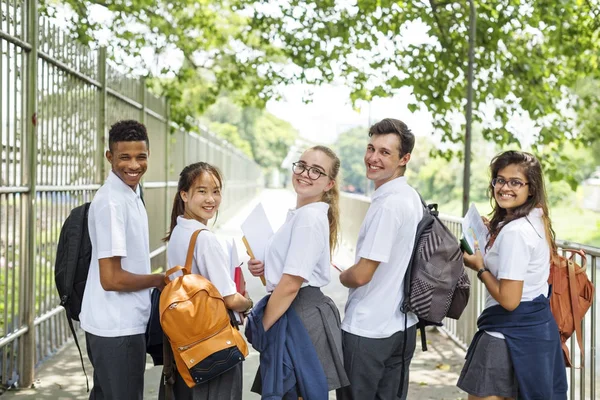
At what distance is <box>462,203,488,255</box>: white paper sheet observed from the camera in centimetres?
392

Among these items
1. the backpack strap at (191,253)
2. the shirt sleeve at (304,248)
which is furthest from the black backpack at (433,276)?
the backpack strap at (191,253)

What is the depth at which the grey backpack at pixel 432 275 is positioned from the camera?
12.0ft

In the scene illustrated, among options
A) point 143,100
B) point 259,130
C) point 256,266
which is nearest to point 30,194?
point 256,266

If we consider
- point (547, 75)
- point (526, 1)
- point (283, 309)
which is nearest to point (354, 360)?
point (283, 309)

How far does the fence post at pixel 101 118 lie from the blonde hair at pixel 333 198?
16.4 ft

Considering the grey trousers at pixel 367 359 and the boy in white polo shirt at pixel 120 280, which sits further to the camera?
the grey trousers at pixel 367 359

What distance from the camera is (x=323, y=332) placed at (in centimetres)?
359

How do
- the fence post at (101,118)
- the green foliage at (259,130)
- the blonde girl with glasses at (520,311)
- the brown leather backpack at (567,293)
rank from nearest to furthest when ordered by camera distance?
the blonde girl with glasses at (520,311) < the brown leather backpack at (567,293) < the fence post at (101,118) < the green foliage at (259,130)

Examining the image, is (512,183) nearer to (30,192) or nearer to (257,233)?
(257,233)

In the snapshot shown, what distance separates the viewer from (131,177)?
3.72 metres

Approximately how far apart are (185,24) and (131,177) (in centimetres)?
1223

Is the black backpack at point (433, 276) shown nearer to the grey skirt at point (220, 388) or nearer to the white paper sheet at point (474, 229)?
the white paper sheet at point (474, 229)

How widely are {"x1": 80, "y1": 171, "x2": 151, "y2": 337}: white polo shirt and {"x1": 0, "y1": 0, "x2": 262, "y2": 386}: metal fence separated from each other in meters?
2.18

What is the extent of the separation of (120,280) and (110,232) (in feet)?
0.73
